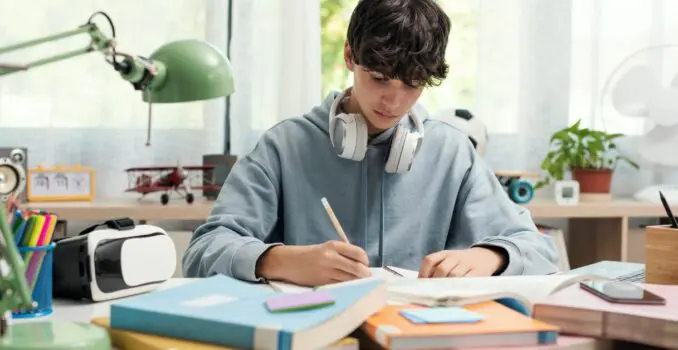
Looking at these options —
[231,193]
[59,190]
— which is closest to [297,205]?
[231,193]

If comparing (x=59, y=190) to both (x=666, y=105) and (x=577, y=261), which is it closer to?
(x=577, y=261)

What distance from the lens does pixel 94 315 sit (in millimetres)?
869

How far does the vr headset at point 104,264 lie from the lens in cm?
94

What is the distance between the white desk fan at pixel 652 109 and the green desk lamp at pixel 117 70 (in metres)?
1.60

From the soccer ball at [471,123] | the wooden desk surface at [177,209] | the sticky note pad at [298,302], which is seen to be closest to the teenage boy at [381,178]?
the sticky note pad at [298,302]

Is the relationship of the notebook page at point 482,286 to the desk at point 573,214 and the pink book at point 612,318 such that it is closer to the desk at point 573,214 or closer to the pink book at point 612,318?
the pink book at point 612,318

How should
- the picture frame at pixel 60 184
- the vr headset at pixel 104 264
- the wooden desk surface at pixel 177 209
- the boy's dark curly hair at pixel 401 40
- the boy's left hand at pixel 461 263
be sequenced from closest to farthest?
the vr headset at pixel 104 264 → the boy's left hand at pixel 461 263 → the boy's dark curly hair at pixel 401 40 → the wooden desk surface at pixel 177 209 → the picture frame at pixel 60 184

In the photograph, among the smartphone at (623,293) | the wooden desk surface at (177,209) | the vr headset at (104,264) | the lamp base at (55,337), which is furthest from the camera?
the wooden desk surface at (177,209)

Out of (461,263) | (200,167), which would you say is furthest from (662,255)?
(200,167)

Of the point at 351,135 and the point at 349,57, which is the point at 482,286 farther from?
the point at 349,57

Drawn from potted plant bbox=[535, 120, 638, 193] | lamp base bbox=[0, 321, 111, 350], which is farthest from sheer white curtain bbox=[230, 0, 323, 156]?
lamp base bbox=[0, 321, 111, 350]

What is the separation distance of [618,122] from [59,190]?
182 centimetres

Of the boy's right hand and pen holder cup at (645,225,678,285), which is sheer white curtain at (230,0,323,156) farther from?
pen holder cup at (645,225,678,285)

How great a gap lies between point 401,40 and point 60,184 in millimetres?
1302
